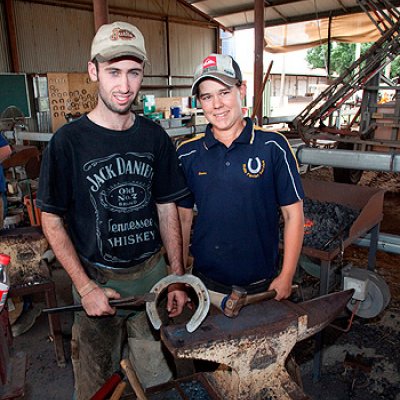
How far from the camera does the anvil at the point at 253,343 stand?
1285 mm

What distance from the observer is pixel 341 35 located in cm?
1165

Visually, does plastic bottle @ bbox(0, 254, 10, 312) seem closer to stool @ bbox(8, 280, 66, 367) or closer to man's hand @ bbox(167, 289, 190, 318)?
man's hand @ bbox(167, 289, 190, 318)

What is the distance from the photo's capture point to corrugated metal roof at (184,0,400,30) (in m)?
11.4

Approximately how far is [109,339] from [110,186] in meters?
0.77

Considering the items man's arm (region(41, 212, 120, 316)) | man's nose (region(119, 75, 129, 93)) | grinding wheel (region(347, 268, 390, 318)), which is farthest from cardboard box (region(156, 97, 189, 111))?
man's arm (region(41, 212, 120, 316))

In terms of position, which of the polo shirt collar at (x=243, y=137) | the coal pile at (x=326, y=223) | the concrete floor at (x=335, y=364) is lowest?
the concrete floor at (x=335, y=364)

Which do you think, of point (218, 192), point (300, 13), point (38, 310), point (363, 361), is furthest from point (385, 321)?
point (300, 13)

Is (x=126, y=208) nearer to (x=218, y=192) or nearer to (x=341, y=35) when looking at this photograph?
(x=218, y=192)

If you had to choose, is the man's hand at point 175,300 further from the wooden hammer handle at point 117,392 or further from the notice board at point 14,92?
the notice board at point 14,92

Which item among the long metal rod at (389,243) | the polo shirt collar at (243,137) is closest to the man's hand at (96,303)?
the polo shirt collar at (243,137)

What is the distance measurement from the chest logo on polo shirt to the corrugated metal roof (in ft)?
32.3

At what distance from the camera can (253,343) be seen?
4.33 feet

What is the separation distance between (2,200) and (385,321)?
356 cm

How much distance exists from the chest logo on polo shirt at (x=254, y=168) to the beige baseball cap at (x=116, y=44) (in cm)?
69
